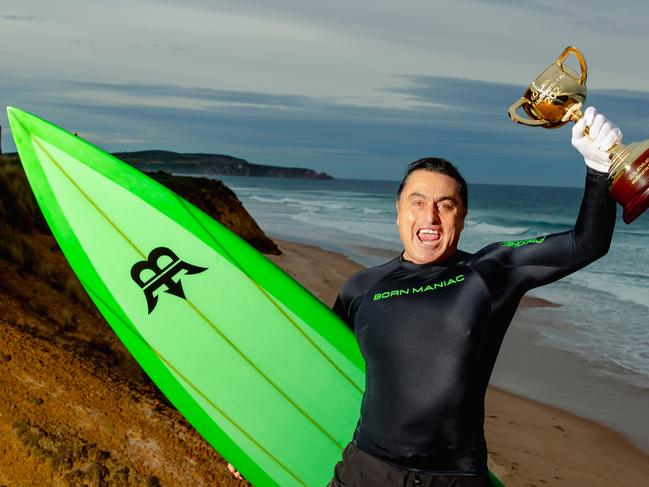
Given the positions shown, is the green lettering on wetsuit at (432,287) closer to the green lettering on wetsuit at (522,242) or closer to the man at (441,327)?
the man at (441,327)

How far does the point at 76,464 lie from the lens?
12.1ft

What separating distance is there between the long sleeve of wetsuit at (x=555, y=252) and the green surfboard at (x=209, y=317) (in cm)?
105

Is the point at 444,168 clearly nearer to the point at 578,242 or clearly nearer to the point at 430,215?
the point at 430,215

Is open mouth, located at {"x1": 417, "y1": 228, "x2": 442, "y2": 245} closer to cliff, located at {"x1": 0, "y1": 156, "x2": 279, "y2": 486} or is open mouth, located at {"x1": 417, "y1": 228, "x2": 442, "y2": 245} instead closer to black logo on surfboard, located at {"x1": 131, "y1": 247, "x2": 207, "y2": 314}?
black logo on surfboard, located at {"x1": 131, "y1": 247, "x2": 207, "y2": 314}

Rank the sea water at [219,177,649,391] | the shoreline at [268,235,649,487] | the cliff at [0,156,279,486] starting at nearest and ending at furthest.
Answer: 1. the cliff at [0,156,279,486]
2. the shoreline at [268,235,649,487]
3. the sea water at [219,177,649,391]

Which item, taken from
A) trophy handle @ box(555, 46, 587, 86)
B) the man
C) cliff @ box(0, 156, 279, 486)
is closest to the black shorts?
the man

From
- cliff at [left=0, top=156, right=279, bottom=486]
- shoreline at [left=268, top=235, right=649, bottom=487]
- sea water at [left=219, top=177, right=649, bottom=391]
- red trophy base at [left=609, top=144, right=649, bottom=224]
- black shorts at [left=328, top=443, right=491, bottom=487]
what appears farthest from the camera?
sea water at [left=219, top=177, right=649, bottom=391]

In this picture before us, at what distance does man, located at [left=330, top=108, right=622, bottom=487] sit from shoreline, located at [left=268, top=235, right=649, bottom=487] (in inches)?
126

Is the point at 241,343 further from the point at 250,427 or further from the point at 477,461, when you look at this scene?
the point at 477,461

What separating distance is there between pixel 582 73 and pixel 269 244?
1247 centimetres

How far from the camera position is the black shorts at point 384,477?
6.63 ft

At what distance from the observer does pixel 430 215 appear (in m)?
2.12

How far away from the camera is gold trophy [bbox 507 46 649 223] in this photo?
1924 mm

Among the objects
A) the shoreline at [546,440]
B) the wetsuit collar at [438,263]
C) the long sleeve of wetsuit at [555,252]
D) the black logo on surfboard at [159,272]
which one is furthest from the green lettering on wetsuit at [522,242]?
the shoreline at [546,440]
